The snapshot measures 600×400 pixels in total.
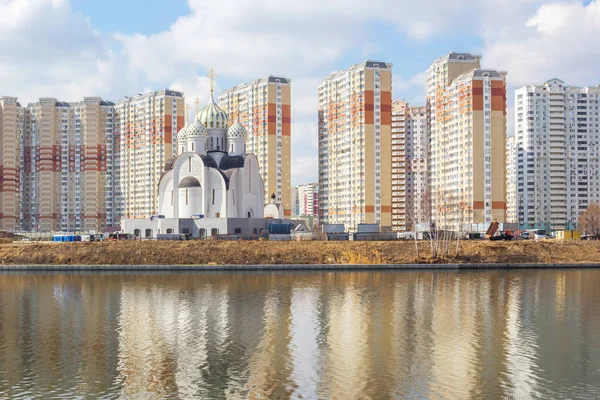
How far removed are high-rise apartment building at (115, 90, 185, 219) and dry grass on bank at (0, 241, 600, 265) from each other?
202 ft

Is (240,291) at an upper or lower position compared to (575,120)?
lower

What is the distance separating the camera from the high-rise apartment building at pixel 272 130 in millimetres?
119438

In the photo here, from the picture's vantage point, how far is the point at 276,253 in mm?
68562

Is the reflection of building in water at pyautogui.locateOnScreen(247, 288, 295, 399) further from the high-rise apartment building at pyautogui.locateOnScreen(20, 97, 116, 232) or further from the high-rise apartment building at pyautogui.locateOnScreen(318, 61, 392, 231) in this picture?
the high-rise apartment building at pyautogui.locateOnScreen(20, 97, 116, 232)

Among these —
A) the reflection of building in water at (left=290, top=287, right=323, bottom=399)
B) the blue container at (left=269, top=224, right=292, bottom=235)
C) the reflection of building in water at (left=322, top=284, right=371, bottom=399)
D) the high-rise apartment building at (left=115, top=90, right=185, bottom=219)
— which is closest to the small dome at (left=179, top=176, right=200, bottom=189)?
the blue container at (left=269, top=224, right=292, bottom=235)

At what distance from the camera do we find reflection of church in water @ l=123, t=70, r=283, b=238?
80312mm

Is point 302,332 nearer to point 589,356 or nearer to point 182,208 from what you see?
point 589,356

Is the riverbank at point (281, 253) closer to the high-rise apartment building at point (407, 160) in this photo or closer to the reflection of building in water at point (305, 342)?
the reflection of building in water at point (305, 342)

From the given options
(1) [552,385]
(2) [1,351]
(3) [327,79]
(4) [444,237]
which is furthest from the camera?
(3) [327,79]

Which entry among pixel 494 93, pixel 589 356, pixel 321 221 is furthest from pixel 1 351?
pixel 321 221

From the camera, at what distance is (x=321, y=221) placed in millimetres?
122062

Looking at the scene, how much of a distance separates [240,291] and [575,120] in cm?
10334

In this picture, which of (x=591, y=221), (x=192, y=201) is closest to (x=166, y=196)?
(x=192, y=201)

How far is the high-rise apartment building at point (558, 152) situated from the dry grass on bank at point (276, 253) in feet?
203
